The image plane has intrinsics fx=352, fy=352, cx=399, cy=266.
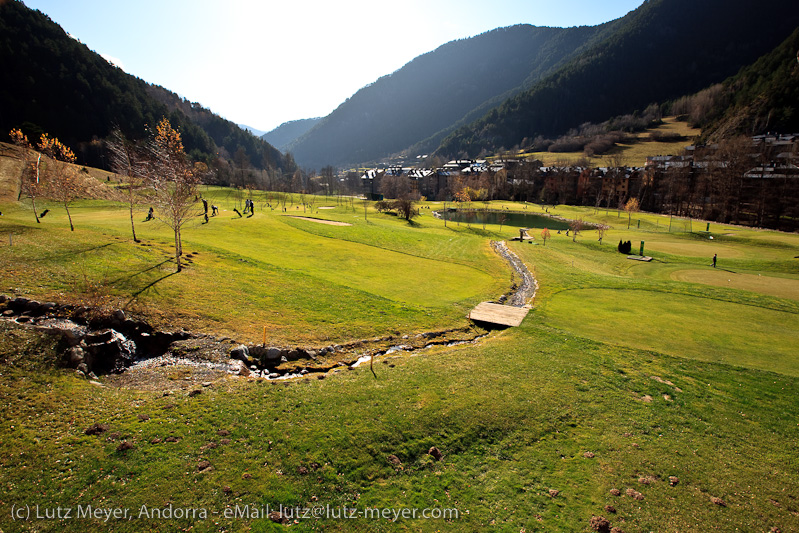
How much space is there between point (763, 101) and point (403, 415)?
604 feet

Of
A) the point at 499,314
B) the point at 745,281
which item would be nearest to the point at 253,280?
the point at 499,314

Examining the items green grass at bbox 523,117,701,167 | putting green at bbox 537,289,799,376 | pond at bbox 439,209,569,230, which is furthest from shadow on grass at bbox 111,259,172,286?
green grass at bbox 523,117,701,167

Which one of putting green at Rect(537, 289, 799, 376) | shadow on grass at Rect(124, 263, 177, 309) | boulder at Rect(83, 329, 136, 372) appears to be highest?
shadow on grass at Rect(124, 263, 177, 309)

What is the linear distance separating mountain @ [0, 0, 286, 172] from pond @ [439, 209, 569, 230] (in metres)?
113

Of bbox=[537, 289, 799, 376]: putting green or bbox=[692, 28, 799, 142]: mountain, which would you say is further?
bbox=[692, 28, 799, 142]: mountain

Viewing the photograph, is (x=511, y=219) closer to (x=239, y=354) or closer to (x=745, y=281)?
(x=745, y=281)

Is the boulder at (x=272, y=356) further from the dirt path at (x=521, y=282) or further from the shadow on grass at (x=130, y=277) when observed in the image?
the dirt path at (x=521, y=282)

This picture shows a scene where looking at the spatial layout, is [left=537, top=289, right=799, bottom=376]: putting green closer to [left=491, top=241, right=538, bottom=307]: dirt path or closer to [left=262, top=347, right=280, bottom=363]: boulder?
[left=491, top=241, right=538, bottom=307]: dirt path

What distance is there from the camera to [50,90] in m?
123

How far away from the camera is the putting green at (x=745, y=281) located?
3041 cm

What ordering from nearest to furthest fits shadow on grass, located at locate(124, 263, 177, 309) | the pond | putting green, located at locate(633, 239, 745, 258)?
shadow on grass, located at locate(124, 263, 177, 309)
putting green, located at locate(633, 239, 745, 258)
the pond

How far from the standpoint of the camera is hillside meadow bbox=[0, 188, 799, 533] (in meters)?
8.14

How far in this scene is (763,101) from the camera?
12569cm

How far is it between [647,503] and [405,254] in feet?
104
